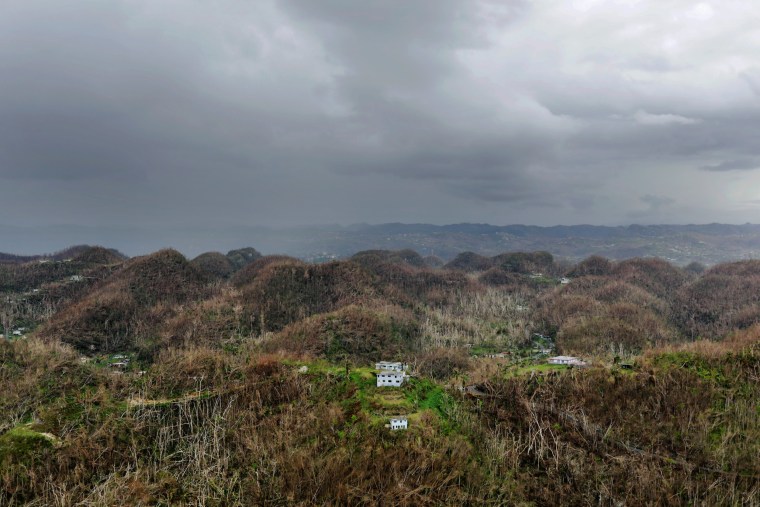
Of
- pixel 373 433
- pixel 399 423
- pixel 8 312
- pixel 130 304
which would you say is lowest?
pixel 8 312

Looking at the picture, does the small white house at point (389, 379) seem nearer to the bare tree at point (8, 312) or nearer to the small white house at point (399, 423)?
the small white house at point (399, 423)

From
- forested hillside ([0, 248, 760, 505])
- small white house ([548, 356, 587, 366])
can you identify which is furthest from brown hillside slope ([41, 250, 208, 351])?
small white house ([548, 356, 587, 366])

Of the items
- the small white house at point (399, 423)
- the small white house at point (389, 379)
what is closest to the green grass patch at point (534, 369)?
the small white house at point (389, 379)

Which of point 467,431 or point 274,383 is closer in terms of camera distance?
point 467,431

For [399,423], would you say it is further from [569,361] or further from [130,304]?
[130,304]

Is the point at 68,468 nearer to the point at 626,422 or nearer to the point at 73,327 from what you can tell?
the point at 626,422

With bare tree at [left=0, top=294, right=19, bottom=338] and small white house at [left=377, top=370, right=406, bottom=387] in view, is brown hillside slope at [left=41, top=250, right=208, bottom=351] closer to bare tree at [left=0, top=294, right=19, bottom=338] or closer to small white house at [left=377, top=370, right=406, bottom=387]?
bare tree at [left=0, top=294, right=19, bottom=338]

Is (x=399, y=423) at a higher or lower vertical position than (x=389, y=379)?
lower

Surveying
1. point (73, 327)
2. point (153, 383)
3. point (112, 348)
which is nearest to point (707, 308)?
point (153, 383)

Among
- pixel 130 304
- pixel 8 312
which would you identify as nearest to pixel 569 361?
pixel 130 304
